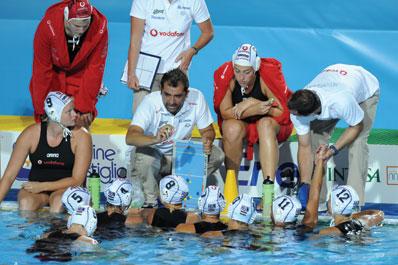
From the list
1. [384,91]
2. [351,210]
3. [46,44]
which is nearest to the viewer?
[351,210]

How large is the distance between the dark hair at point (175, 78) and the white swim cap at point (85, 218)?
150cm

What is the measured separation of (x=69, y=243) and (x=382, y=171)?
332cm

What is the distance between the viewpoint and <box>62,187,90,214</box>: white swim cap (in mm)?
9445

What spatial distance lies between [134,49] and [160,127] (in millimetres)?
896

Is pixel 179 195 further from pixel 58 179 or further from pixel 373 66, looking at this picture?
pixel 373 66

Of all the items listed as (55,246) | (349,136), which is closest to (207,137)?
(349,136)

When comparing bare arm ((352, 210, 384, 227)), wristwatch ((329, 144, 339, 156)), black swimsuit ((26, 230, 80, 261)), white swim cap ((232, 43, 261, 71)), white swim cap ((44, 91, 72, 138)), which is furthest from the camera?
white swim cap ((232, 43, 261, 71))

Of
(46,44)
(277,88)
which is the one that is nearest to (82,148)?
(46,44)

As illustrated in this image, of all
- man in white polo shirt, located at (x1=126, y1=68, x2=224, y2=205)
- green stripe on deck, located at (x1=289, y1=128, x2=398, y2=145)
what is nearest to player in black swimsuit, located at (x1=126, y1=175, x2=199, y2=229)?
man in white polo shirt, located at (x1=126, y1=68, x2=224, y2=205)

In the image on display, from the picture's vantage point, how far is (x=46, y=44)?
10.1 metres

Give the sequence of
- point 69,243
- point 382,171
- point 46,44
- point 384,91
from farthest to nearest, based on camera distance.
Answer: point 384,91
point 382,171
point 46,44
point 69,243

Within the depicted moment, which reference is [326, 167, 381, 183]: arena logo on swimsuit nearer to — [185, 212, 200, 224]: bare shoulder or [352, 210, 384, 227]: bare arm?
[352, 210, 384, 227]: bare arm

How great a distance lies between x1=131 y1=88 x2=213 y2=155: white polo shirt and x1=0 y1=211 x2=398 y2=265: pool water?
3.46 ft

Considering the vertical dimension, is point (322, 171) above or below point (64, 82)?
below
